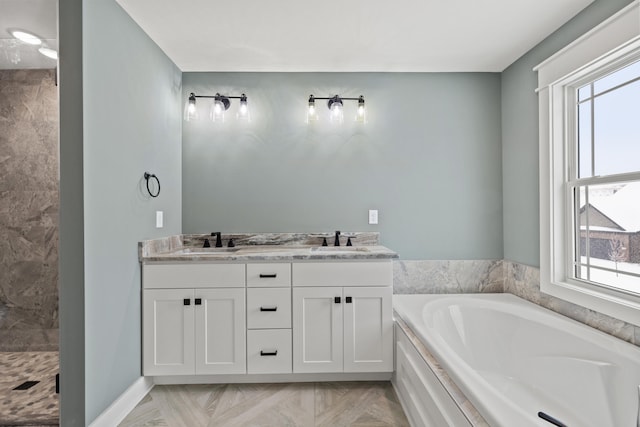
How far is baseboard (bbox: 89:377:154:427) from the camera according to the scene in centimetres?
179

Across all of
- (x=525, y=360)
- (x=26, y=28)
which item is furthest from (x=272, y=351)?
(x=26, y=28)

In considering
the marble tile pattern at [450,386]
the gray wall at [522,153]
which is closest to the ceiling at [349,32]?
the gray wall at [522,153]

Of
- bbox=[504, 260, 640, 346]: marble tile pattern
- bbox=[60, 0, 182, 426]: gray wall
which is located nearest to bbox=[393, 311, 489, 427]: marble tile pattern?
bbox=[504, 260, 640, 346]: marble tile pattern

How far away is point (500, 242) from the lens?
285 cm

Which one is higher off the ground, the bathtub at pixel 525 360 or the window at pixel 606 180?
the window at pixel 606 180

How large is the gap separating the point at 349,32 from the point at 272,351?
211 cm

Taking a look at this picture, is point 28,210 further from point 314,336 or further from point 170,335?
point 314,336

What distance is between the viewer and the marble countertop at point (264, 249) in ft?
7.38

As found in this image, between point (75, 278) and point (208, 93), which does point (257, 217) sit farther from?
point (75, 278)

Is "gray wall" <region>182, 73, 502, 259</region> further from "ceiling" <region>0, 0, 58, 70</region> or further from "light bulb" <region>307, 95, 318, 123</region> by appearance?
"ceiling" <region>0, 0, 58, 70</region>

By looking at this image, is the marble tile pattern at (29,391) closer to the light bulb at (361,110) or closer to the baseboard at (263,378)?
the baseboard at (263,378)

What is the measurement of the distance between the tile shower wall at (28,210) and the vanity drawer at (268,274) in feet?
5.59

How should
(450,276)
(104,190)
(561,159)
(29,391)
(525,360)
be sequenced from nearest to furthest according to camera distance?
(104,190)
(525,360)
(29,391)
(561,159)
(450,276)

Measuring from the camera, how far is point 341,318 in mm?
2270
